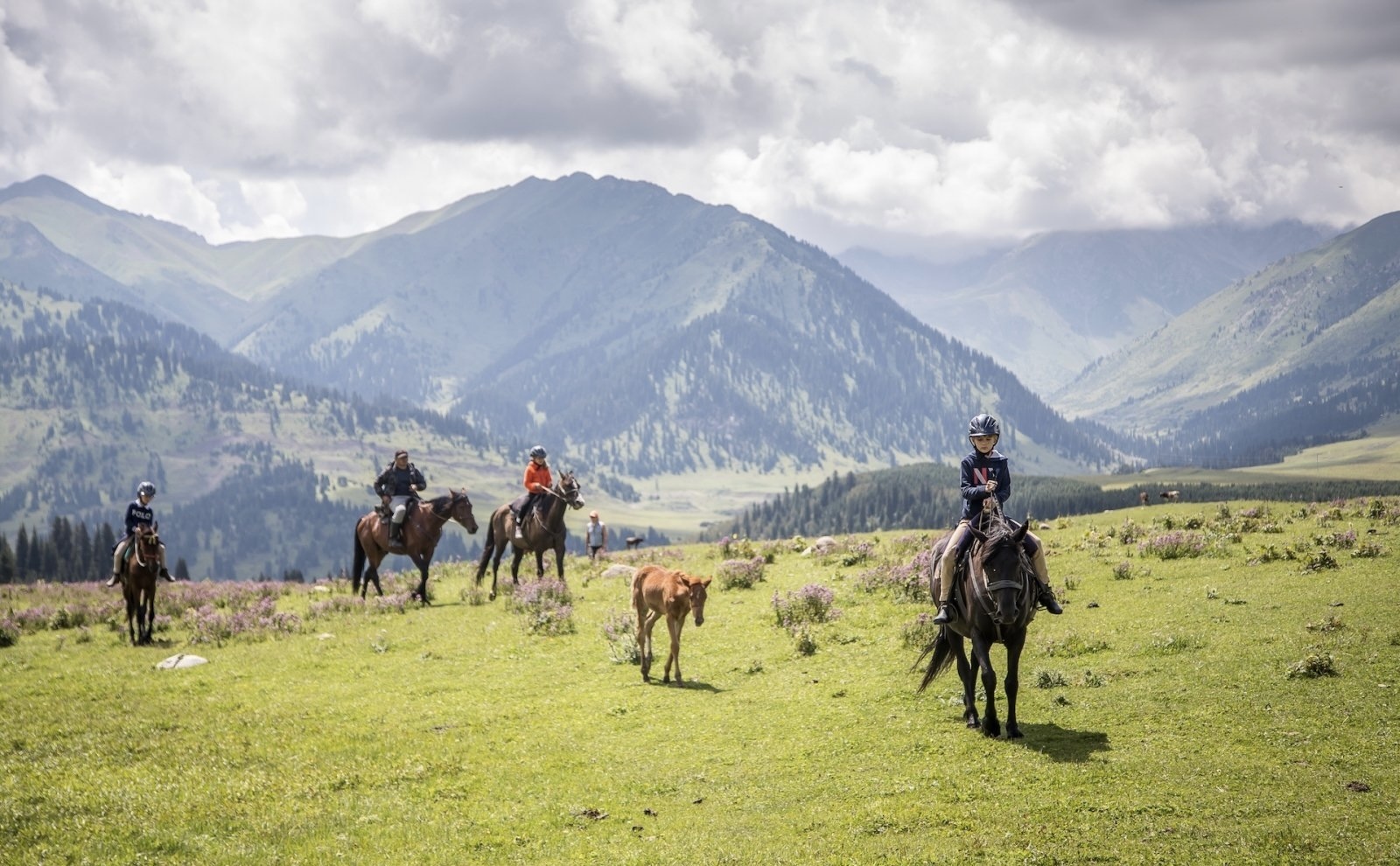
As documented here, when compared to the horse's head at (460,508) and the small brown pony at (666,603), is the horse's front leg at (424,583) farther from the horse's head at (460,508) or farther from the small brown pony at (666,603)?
the small brown pony at (666,603)

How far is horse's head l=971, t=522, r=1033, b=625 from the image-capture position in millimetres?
14242

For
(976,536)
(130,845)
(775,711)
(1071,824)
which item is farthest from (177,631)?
(1071,824)

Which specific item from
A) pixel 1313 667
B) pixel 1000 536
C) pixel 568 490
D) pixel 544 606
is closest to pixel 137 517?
pixel 544 606

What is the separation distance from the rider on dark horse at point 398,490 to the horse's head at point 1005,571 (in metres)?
22.4

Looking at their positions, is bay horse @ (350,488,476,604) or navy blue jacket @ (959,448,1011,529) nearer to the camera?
navy blue jacket @ (959,448,1011,529)

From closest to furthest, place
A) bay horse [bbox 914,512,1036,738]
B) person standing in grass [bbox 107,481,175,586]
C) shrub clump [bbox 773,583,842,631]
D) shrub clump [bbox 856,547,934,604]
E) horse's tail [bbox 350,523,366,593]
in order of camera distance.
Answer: bay horse [bbox 914,512,1036,738], shrub clump [bbox 773,583,842,631], shrub clump [bbox 856,547,934,604], person standing in grass [bbox 107,481,175,586], horse's tail [bbox 350,523,366,593]

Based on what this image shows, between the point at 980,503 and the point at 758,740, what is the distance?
18.2 ft

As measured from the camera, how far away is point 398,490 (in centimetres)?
3353

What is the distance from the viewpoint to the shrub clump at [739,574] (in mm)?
31906

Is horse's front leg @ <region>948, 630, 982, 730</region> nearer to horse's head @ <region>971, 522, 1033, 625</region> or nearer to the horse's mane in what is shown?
horse's head @ <region>971, 522, 1033, 625</region>

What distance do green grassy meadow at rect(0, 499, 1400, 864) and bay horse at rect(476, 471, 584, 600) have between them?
5785 mm

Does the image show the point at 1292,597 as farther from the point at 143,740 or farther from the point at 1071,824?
the point at 143,740

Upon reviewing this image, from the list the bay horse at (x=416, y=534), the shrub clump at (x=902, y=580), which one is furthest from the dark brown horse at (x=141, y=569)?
the shrub clump at (x=902, y=580)

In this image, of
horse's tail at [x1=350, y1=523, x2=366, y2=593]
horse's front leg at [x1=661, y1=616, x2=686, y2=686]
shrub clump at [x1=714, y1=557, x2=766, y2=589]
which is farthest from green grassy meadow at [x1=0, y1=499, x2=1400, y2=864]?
horse's tail at [x1=350, y1=523, x2=366, y2=593]
